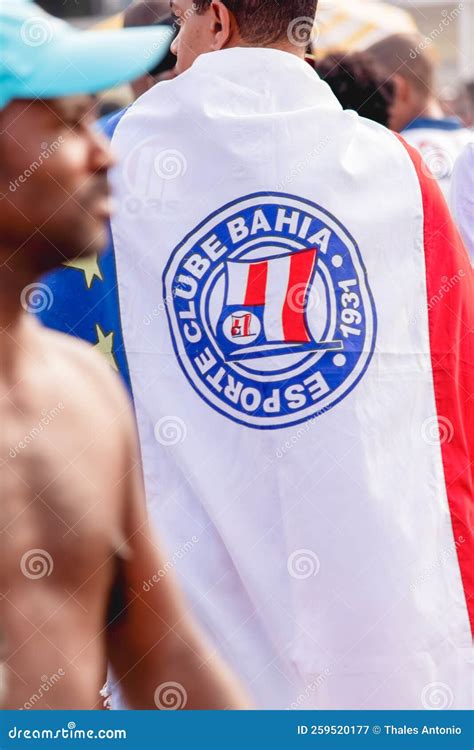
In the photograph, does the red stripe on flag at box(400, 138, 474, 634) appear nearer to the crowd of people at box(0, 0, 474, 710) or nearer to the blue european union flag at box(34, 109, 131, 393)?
the crowd of people at box(0, 0, 474, 710)

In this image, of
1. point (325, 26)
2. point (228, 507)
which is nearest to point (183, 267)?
point (228, 507)

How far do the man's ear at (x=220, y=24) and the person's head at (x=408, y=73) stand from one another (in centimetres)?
147

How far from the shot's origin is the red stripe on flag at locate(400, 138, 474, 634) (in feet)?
A: 8.36

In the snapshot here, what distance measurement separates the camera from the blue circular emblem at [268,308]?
245cm

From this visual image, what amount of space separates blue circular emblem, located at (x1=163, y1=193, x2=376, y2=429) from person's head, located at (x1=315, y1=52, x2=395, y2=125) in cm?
111

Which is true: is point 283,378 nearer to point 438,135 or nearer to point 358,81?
point 358,81

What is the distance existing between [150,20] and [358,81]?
0.55 meters

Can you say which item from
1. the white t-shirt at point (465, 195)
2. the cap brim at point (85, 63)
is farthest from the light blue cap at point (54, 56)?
the white t-shirt at point (465, 195)

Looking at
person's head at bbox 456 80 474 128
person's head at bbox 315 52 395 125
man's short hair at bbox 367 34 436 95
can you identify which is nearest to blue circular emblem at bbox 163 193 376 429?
person's head at bbox 315 52 395 125

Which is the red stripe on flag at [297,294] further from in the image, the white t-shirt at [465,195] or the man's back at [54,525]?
the white t-shirt at [465,195]

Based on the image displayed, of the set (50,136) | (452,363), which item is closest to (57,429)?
(50,136)

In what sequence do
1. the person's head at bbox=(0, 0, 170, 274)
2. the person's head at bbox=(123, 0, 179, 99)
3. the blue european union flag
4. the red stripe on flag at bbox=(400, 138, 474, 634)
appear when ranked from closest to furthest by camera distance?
the person's head at bbox=(0, 0, 170, 274) < the blue european union flag < the red stripe on flag at bbox=(400, 138, 474, 634) < the person's head at bbox=(123, 0, 179, 99)

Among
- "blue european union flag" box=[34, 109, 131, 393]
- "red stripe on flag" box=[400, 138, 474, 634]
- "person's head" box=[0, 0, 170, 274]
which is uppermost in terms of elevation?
"person's head" box=[0, 0, 170, 274]

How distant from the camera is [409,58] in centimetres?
421
